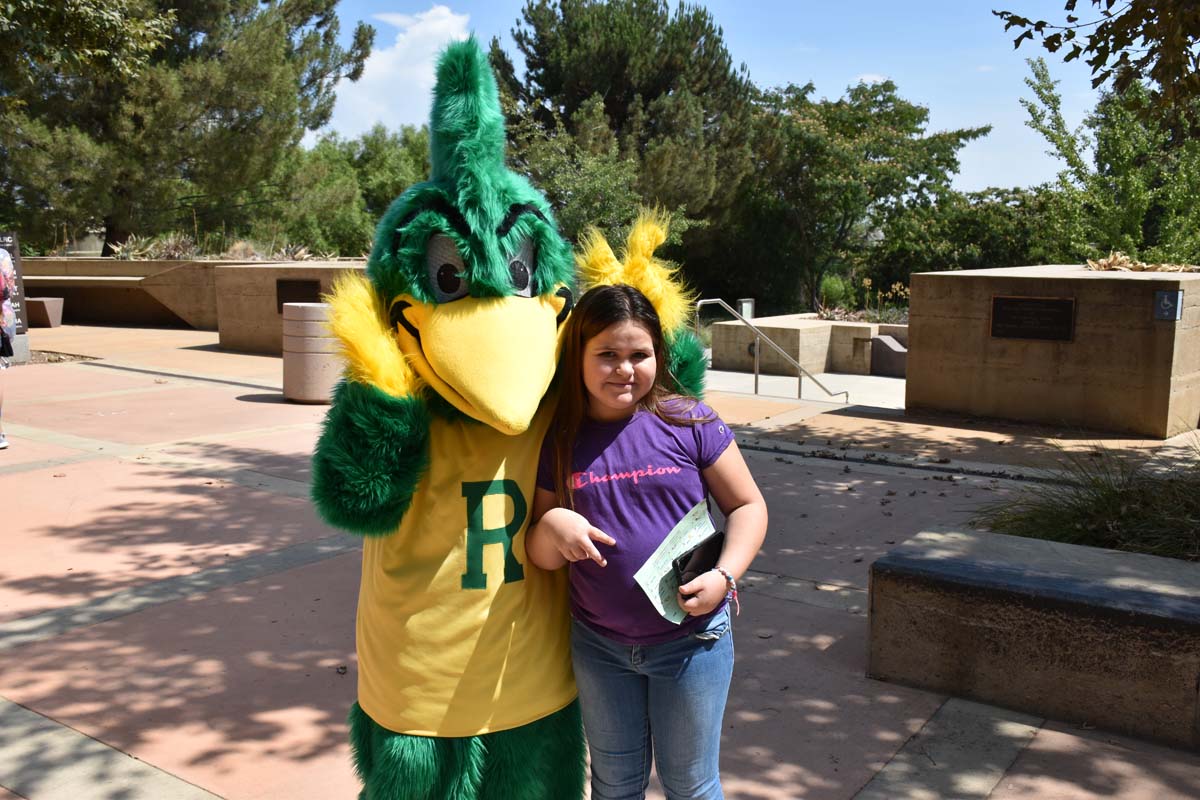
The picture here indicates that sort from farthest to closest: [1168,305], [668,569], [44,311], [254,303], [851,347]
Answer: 1. [44,311]
2. [851,347]
3. [254,303]
4. [1168,305]
5. [668,569]

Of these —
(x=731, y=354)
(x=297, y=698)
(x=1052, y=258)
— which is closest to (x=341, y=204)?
(x=731, y=354)

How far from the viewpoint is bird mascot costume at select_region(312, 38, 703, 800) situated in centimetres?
236

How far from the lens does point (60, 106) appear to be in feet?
82.7

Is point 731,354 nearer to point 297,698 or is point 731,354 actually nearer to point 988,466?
point 988,466

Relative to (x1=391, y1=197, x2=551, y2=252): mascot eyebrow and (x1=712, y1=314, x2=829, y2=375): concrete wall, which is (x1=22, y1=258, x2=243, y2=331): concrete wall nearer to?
(x1=712, y1=314, x2=829, y2=375): concrete wall

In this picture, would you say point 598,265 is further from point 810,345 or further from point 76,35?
point 810,345

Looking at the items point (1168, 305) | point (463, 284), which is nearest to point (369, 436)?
point (463, 284)

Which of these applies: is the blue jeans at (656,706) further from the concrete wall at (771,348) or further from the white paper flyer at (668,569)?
the concrete wall at (771,348)

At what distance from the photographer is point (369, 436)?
233cm

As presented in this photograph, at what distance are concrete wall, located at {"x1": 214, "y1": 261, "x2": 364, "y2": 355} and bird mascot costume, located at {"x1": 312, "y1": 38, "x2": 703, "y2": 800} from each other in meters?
13.7

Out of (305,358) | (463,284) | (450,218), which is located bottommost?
(305,358)

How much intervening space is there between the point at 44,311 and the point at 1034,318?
1811 centimetres

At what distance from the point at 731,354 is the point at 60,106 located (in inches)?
723

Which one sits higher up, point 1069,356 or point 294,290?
point 294,290
